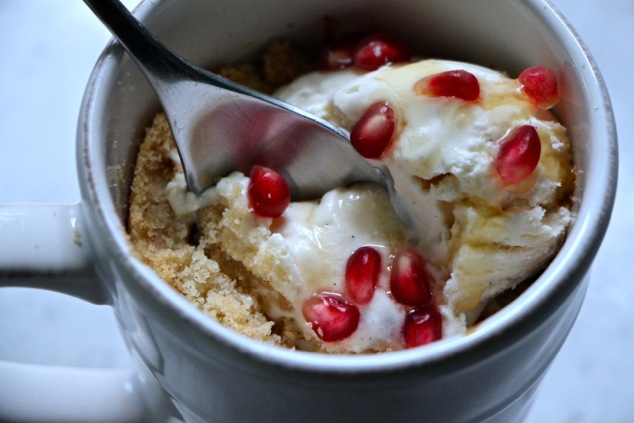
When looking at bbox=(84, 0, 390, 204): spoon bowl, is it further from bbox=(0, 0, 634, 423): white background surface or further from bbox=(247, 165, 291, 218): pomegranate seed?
bbox=(0, 0, 634, 423): white background surface

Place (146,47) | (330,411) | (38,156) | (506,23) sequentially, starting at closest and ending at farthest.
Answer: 1. (330,411)
2. (146,47)
3. (506,23)
4. (38,156)

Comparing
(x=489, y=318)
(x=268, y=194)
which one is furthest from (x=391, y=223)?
(x=489, y=318)

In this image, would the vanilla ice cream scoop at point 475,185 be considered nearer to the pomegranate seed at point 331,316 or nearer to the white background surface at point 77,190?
the pomegranate seed at point 331,316

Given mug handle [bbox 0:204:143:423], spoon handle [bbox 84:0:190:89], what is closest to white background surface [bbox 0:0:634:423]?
mug handle [bbox 0:204:143:423]

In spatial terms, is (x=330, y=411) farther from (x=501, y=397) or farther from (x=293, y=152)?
(x=293, y=152)

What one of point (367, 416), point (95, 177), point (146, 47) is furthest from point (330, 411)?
point (146, 47)

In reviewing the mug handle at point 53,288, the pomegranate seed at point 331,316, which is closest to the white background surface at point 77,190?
the mug handle at point 53,288

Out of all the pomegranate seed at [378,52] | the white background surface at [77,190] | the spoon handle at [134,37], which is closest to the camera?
the spoon handle at [134,37]
